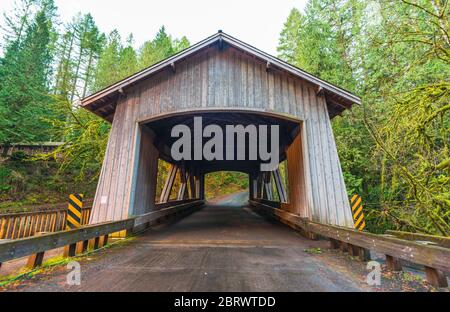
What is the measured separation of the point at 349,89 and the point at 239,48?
677 centimetres

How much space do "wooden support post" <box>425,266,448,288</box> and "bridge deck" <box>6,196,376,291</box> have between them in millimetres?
672

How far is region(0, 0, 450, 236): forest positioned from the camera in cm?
475

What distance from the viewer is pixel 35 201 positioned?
13664mm

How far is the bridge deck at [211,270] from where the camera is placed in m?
2.44

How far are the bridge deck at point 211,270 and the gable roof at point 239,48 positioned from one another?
4.09m

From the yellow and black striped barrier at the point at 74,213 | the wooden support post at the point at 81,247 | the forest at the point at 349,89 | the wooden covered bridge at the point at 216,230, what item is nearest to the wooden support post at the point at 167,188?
the wooden covered bridge at the point at 216,230

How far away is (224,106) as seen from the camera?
6.15m

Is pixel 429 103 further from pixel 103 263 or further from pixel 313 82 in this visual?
pixel 103 263

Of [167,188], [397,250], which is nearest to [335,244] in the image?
[397,250]

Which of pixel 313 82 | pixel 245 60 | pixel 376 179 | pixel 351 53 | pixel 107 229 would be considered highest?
pixel 351 53

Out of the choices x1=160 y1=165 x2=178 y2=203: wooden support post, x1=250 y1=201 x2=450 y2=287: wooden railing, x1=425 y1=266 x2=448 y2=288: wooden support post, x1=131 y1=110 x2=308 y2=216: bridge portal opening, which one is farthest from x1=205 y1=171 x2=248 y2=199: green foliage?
x1=425 y1=266 x2=448 y2=288: wooden support post

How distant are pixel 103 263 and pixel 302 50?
13135 millimetres
